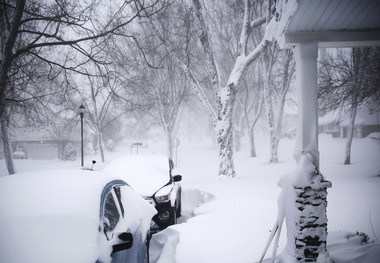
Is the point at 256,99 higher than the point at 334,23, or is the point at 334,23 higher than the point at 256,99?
the point at 256,99

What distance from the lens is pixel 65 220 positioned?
2.23m

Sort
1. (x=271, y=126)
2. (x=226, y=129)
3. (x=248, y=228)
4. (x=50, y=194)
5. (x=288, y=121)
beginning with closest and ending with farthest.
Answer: (x=50, y=194), (x=248, y=228), (x=226, y=129), (x=271, y=126), (x=288, y=121)

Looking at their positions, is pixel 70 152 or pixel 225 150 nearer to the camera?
pixel 225 150

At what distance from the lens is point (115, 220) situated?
2879 millimetres

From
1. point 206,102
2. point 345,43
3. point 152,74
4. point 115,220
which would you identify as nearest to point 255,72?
point 152,74

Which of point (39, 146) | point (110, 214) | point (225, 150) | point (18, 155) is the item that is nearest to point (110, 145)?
point (39, 146)

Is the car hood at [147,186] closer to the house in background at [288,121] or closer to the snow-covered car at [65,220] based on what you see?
the snow-covered car at [65,220]

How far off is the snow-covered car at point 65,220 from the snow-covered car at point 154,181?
238cm

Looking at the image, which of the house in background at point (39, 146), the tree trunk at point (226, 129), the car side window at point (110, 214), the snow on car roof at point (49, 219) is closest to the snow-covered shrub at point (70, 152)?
the house in background at point (39, 146)

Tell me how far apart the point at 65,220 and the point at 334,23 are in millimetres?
4203

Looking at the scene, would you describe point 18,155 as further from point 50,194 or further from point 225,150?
point 50,194

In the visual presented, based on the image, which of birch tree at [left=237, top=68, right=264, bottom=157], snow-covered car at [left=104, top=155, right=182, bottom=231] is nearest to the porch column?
snow-covered car at [left=104, top=155, right=182, bottom=231]

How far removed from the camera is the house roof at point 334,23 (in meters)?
2.96

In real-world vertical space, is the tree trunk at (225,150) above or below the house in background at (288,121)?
below
